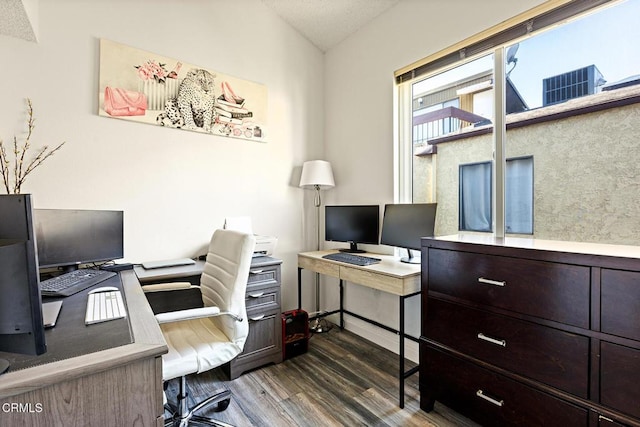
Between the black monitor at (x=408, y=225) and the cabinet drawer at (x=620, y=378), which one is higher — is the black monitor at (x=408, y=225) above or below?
above

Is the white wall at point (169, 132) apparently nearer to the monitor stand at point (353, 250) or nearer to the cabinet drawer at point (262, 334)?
the monitor stand at point (353, 250)

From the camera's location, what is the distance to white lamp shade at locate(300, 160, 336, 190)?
9.50 ft

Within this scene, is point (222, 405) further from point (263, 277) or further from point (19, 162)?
point (19, 162)

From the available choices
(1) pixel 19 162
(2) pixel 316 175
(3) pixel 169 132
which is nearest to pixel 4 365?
(1) pixel 19 162

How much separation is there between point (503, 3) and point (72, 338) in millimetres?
2765

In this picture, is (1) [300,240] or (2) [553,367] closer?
(2) [553,367]

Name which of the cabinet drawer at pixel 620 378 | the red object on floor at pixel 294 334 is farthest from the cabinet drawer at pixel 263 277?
the cabinet drawer at pixel 620 378

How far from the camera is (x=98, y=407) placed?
825 mm

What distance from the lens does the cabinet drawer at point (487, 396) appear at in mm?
1296

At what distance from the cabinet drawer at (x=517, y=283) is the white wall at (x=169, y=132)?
1.76 m

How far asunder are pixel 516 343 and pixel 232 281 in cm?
141

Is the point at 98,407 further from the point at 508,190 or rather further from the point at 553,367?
the point at 508,190

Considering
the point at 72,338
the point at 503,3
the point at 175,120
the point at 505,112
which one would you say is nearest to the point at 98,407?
the point at 72,338

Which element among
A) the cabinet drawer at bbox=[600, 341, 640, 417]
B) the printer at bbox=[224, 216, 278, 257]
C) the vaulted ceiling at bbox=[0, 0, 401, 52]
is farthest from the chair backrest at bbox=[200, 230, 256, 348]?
the vaulted ceiling at bbox=[0, 0, 401, 52]
